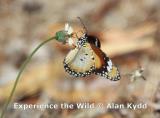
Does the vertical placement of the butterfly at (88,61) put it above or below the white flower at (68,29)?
below

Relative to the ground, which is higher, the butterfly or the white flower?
the white flower

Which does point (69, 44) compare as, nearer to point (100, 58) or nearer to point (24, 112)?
point (100, 58)

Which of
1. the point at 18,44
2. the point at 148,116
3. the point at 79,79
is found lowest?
the point at 148,116

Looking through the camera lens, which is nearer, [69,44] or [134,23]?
[69,44]

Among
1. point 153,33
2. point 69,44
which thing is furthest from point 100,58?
point 153,33
